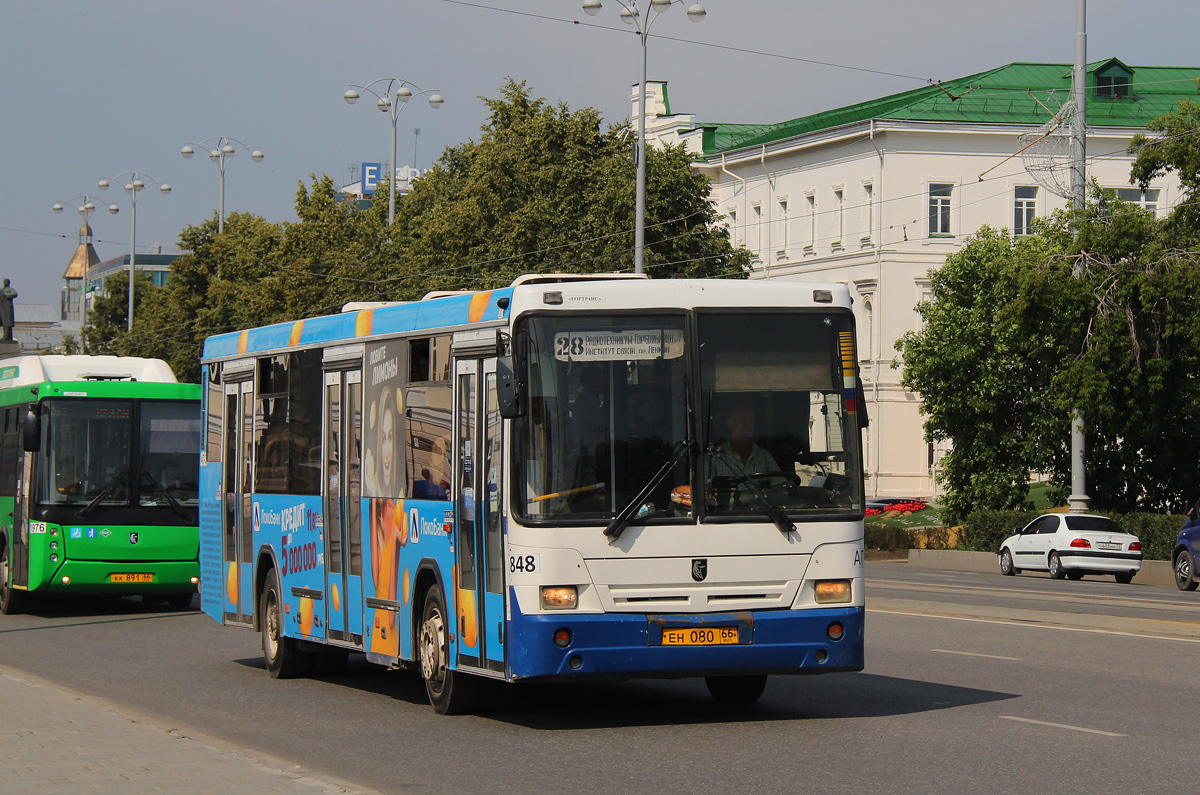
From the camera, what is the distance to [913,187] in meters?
69.6

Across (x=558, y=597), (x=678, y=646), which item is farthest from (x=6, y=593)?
(x=678, y=646)

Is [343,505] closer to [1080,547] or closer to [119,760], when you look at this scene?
[119,760]

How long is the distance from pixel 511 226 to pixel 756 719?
145ft

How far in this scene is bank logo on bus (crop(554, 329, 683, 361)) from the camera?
37.0ft

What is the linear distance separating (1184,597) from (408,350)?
62.5 ft

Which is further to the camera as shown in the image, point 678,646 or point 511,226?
point 511,226

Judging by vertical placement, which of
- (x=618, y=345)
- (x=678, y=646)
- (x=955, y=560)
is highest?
(x=618, y=345)

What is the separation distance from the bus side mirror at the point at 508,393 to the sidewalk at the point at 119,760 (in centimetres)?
243

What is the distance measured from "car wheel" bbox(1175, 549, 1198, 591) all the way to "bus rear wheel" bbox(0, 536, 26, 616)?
19404 millimetres

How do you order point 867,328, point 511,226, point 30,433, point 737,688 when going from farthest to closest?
point 867,328
point 511,226
point 30,433
point 737,688

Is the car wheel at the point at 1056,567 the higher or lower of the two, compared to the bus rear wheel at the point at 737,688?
lower

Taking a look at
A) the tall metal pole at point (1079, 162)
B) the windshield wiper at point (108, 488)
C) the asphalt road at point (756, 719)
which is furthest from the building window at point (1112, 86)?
the windshield wiper at point (108, 488)

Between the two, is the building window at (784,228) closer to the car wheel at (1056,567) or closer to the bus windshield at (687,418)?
the car wheel at (1056,567)

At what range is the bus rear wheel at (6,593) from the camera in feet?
77.6
